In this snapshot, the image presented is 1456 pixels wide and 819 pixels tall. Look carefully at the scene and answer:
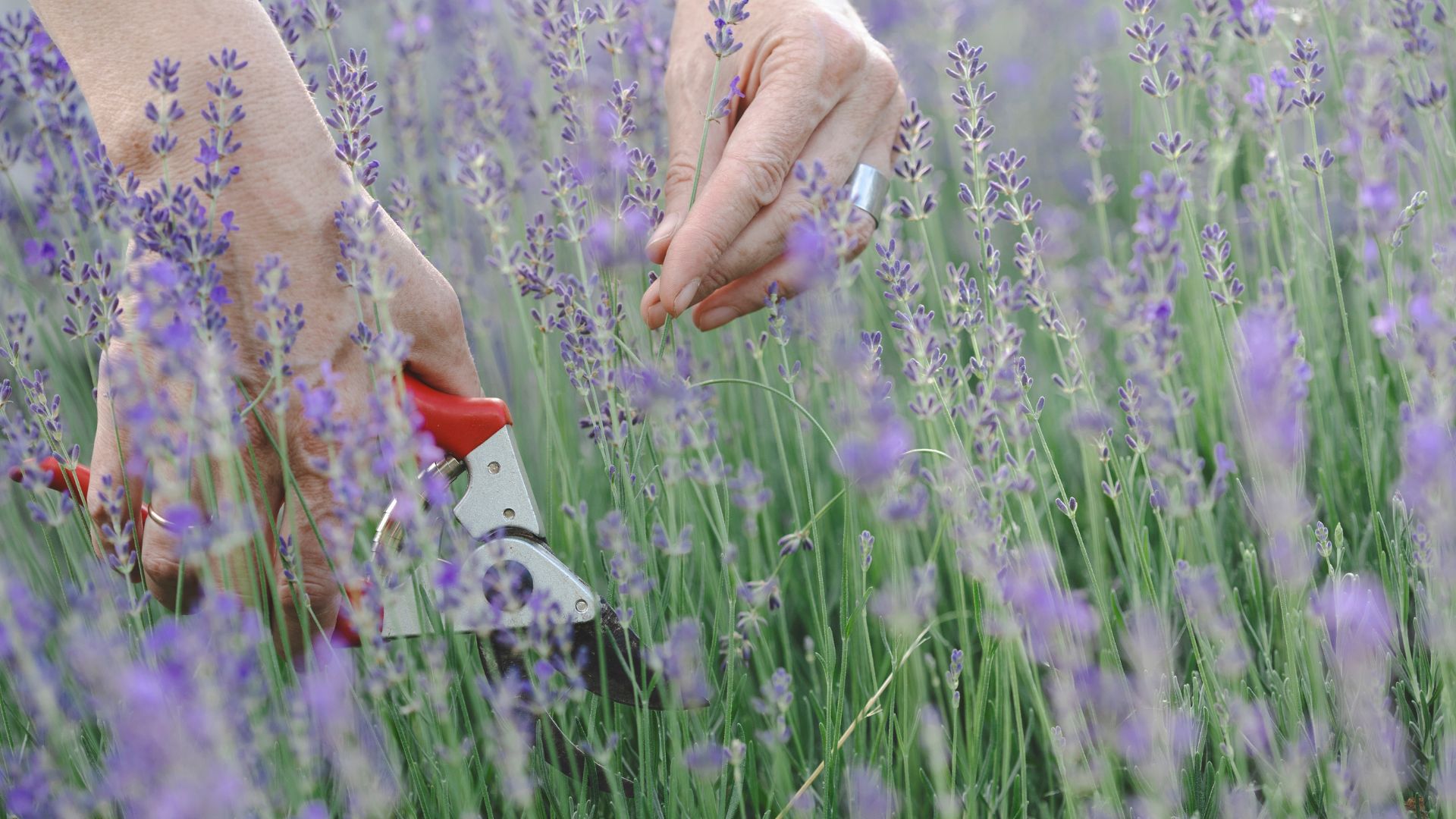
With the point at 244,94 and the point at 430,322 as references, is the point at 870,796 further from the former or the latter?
the point at 244,94

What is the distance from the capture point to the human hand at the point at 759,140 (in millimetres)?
1879

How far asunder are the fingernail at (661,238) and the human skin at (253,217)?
0.35 m

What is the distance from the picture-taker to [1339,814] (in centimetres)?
142

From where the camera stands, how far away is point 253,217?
1698 mm

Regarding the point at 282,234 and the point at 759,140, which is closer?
the point at 282,234

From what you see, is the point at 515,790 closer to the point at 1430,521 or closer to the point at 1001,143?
the point at 1430,521

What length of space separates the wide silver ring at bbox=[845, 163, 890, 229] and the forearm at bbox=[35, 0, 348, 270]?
89cm

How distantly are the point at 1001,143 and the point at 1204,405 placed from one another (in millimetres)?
2678

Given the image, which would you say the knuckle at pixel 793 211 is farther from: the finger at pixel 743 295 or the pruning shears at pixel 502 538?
the pruning shears at pixel 502 538

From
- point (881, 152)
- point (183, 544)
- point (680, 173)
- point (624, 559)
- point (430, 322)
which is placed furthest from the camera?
point (881, 152)

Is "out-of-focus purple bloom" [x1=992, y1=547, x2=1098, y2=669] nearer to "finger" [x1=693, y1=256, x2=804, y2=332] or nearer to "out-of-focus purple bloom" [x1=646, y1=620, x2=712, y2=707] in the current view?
"out-of-focus purple bloom" [x1=646, y1=620, x2=712, y2=707]

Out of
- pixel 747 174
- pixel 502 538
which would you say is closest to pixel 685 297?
pixel 747 174

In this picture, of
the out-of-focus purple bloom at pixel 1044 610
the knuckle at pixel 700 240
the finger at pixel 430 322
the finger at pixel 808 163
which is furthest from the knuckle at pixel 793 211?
the out-of-focus purple bloom at pixel 1044 610

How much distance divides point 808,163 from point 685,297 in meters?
0.31
